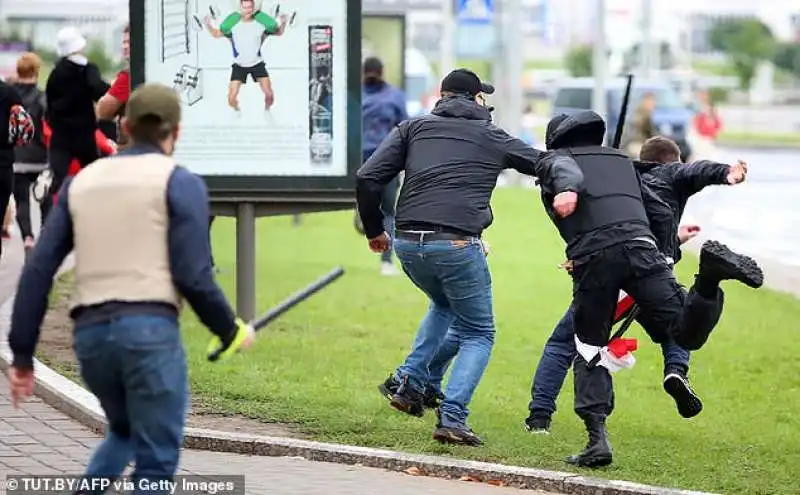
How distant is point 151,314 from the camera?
575 centimetres

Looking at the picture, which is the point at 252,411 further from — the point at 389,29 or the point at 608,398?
the point at 389,29

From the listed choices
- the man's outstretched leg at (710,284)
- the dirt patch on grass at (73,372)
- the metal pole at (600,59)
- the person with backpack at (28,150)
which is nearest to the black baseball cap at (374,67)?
the person with backpack at (28,150)

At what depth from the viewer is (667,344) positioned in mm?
8688

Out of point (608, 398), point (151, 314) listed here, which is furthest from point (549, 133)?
point (151, 314)

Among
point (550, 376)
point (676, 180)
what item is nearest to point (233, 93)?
point (550, 376)

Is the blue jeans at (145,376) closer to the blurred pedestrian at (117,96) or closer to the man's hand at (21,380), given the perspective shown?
the man's hand at (21,380)

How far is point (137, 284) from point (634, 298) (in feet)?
10.1

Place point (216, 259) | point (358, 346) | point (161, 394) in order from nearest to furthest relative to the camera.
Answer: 1. point (161, 394)
2. point (358, 346)
3. point (216, 259)

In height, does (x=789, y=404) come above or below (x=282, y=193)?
below

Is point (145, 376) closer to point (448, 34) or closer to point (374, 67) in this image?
point (374, 67)

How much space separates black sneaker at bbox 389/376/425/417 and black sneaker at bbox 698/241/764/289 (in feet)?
6.45

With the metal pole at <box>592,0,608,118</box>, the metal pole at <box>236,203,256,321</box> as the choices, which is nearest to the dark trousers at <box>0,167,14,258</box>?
the metal pole at <box>236,203,256,321</box>

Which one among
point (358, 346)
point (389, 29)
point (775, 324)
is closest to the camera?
point (358, 346)

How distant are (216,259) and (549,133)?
9.89 m
